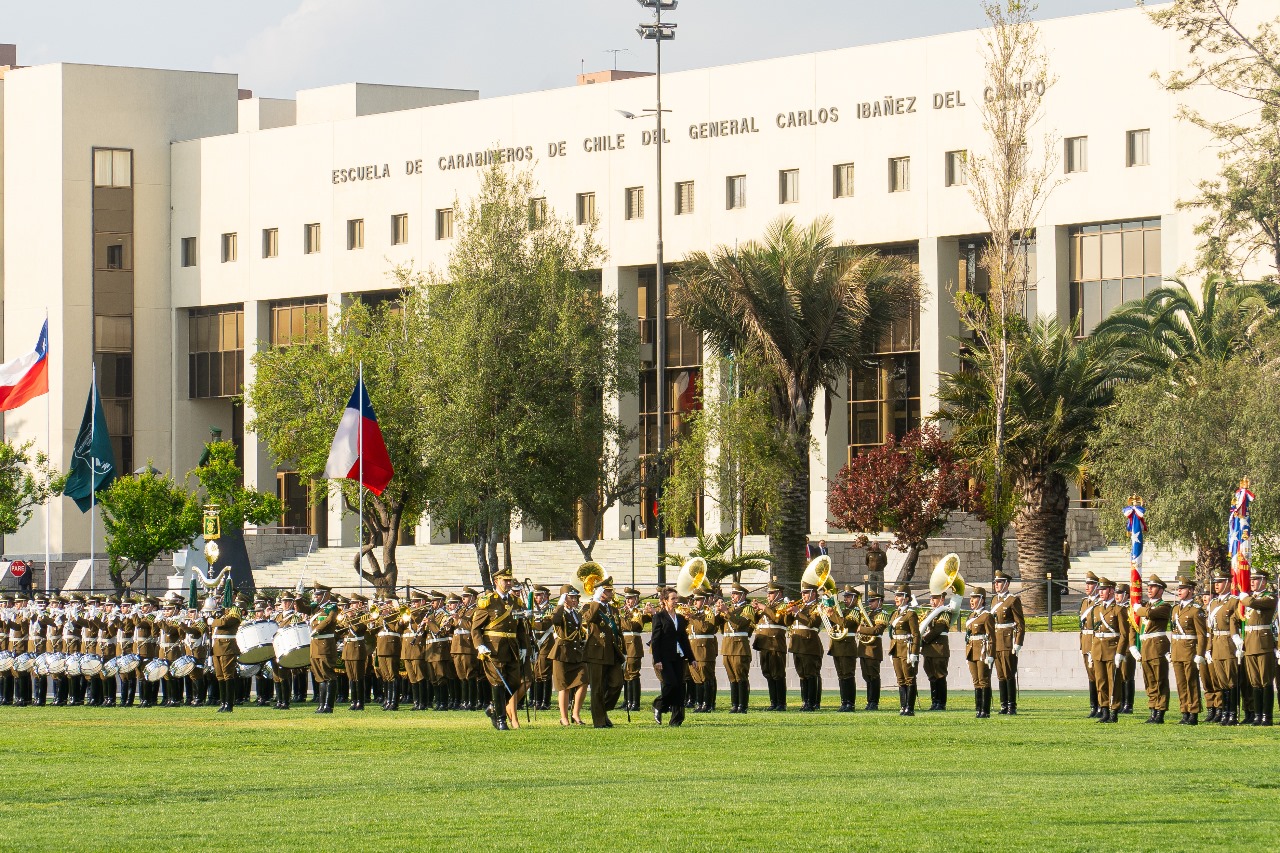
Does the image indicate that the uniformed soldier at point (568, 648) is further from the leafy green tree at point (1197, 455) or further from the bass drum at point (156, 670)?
the leafy green tree at point (1197, 455)

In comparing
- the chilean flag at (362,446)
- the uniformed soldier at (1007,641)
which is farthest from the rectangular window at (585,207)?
the uniformed soldier at (1007,641)

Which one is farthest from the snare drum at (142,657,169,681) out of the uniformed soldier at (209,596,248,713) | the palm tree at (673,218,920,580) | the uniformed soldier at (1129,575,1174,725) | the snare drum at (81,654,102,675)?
the palm tree at (673,218,920,580)

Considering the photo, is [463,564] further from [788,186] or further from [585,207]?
[788,186]

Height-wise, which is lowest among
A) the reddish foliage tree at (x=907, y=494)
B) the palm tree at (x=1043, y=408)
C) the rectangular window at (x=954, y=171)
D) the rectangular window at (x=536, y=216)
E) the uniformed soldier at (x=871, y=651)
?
the uniformed soldier at (x=871, y=651)

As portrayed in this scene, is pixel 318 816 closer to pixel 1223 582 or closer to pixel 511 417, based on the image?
pixel 1223 582

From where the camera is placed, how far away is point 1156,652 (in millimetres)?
23406

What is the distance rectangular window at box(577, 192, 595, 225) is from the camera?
6284cm

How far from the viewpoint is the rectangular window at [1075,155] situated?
53.4 m

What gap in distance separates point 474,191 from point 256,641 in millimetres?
38942

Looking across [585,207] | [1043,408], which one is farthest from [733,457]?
Answer: [585,207]

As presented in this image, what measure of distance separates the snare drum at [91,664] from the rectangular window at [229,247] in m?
43.0

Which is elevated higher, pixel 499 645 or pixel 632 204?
pixel 632 204

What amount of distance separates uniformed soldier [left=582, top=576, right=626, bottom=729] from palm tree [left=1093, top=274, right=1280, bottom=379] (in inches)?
800

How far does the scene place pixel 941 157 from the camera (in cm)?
5581
